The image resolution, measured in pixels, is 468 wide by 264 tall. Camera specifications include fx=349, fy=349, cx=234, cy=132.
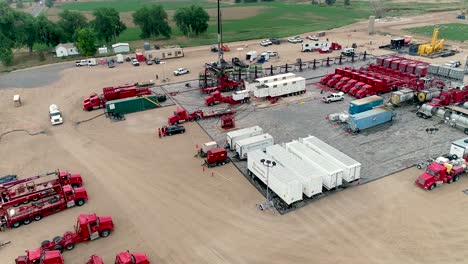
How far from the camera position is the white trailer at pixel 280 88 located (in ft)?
166

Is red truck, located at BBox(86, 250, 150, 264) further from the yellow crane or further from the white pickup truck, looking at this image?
the yellow crane

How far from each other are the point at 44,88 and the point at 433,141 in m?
59.8

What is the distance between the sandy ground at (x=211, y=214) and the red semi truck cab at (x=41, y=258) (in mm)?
1448

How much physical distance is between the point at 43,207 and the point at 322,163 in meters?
23.7

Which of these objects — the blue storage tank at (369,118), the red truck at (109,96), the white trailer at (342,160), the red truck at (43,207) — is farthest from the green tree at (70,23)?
the white trailer at (342,160)

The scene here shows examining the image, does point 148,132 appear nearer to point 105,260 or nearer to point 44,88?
point 105,260

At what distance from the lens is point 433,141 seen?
37.8 meters

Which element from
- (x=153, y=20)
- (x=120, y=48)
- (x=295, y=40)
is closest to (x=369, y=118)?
(x=295, y=40)

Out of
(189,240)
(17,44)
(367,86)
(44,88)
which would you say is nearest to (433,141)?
(367,86)

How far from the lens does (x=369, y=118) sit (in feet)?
135

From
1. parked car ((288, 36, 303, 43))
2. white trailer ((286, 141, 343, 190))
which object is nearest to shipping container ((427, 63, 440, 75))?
parked car ((288, 36, 303, 43))

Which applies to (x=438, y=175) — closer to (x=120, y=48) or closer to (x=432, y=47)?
(x=432, y=47)

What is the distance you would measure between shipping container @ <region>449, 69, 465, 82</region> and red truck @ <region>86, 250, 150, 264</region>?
56.0 meters

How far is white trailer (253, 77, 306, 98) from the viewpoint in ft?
166
